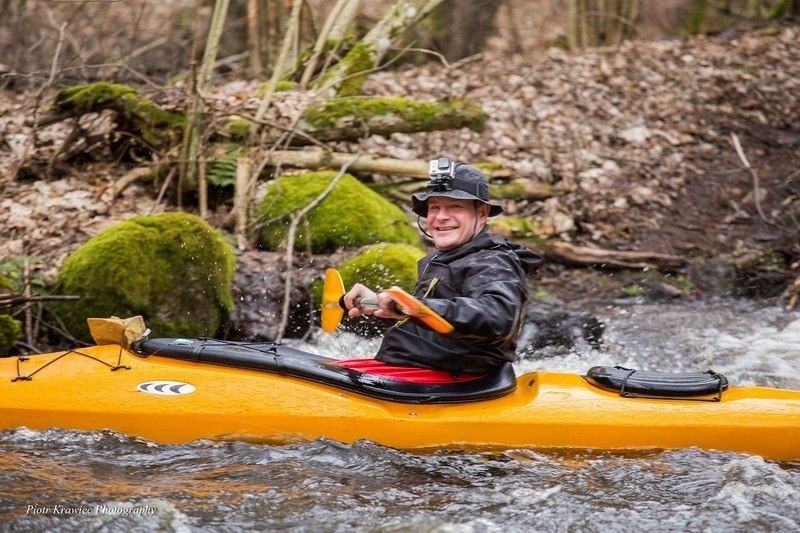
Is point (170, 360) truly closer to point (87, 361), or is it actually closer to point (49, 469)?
point (87, 361)

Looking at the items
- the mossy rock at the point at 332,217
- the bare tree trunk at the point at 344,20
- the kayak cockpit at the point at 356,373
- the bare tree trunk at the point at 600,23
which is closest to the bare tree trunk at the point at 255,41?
the bare tree trunk at the point at 344,20

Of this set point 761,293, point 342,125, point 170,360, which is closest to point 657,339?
point 761,293

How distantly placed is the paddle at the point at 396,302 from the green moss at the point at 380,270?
2513mm

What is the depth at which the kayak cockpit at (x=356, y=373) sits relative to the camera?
4688 millimetres

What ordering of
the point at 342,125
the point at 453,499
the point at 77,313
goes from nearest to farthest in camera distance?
the point at 453,499 < the point at 77,313 < the point at 342,125

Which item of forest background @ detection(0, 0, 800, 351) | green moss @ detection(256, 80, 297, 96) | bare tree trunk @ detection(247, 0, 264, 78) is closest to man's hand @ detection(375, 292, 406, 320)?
forest background @ detection(0, 0, 800, 351)

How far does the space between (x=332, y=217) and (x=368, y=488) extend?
418 centimetres

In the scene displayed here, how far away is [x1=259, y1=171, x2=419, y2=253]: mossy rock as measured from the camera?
806 cm

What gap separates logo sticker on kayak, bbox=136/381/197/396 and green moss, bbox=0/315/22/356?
1.81m

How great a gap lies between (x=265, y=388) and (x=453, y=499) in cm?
117

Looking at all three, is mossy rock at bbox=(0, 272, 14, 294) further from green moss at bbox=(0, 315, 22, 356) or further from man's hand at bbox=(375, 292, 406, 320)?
man's hand at bbox=(375, 292, 406, 320)

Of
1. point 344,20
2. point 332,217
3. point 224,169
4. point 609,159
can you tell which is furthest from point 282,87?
point 609,159

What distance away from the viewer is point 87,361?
15.9ft

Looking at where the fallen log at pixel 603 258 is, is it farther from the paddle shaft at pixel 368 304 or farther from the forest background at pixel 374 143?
the paddle shaft at pixel 368 304
